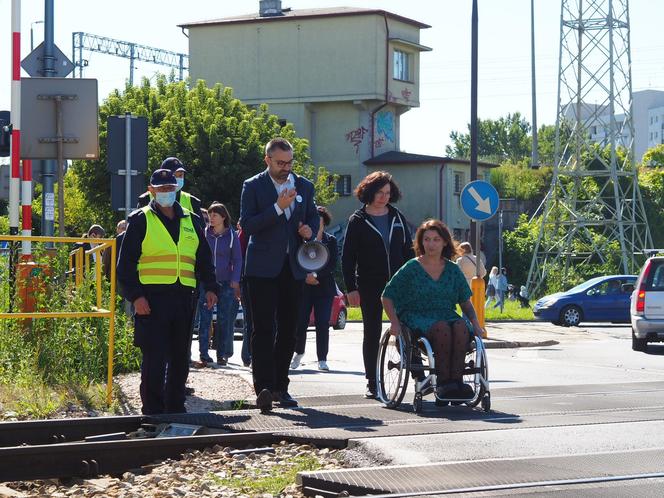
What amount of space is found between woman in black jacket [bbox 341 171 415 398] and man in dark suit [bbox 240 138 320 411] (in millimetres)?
1020

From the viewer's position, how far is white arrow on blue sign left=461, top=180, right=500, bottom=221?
22234 mm

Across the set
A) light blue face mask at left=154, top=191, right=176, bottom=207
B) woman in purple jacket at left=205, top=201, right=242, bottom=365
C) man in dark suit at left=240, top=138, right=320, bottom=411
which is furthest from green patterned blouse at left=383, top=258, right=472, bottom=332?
woman in purple jacket at left=205, top=201, right=242, bottom=365

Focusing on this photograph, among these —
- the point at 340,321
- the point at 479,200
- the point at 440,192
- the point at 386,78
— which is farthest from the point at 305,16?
the point at 479,200

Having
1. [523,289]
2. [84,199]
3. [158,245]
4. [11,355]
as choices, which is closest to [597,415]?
[158,245]

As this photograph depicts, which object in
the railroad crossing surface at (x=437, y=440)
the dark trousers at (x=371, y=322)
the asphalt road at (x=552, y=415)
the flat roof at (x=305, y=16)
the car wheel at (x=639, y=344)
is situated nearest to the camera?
the railroad crossing surface at (x=437, y=440)

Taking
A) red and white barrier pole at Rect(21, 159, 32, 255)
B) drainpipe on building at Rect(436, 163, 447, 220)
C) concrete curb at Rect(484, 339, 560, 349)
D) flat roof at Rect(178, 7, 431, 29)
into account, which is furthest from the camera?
drainpipe on building at Rect(436, 163, 447, 220)

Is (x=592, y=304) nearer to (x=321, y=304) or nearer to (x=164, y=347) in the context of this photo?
(x=321, y=304)

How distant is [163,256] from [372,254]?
2.16 metres

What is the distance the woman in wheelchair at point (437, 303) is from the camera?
395 inches

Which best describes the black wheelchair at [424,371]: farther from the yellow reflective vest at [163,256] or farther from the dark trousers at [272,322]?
the yellow reflective vest at [163,256]

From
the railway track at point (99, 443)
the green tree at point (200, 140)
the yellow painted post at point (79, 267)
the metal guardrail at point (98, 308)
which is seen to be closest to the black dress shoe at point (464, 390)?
the railway track at point (99, 443)

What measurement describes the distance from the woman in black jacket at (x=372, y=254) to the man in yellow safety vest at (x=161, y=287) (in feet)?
5.82

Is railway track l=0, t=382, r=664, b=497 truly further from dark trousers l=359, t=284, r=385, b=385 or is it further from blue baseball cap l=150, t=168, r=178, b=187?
blue baseball cap l=150, t=168, r=178, b=187

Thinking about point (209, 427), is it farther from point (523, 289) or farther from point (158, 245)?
point (523, 289)
